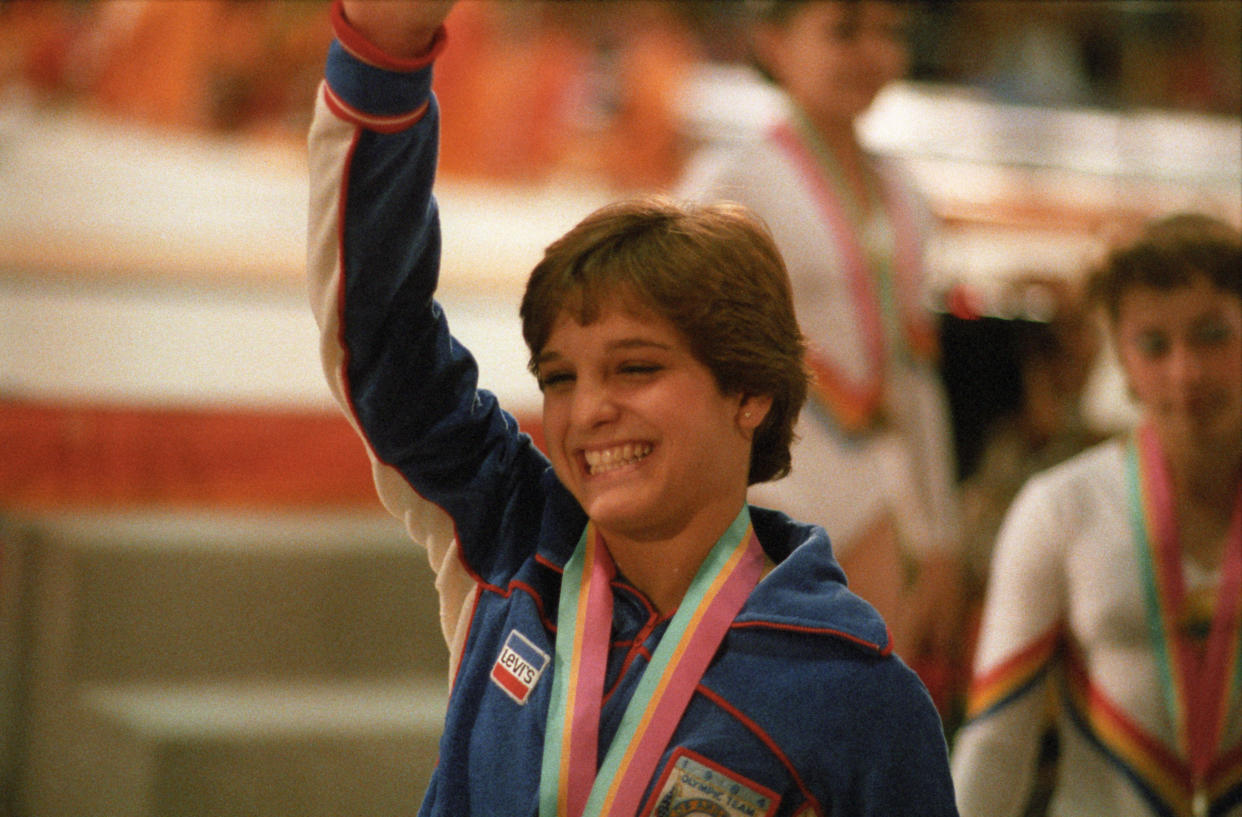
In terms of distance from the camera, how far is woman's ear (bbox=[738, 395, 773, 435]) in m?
1.12

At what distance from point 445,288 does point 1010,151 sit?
402cm

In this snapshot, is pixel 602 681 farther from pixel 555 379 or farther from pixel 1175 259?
pixel 1175 259

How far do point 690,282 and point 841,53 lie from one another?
117 cm

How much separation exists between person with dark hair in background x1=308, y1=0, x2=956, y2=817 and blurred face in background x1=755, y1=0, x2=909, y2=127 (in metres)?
1.05

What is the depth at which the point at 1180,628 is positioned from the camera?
1.74 m

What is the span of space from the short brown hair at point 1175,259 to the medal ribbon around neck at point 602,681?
0.97 m

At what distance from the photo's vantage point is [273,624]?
248 centimetres

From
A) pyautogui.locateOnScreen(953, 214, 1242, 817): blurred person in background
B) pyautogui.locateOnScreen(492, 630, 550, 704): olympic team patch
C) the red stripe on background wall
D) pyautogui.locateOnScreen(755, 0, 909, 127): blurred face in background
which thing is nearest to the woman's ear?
pyautogui.locateOnScreen(492, 630, 550, 704): olympic team patch

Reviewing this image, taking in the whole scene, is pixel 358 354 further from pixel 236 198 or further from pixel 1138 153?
pixel 1138 153

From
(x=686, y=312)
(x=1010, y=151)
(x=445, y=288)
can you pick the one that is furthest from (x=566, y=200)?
(x=686, y=312)

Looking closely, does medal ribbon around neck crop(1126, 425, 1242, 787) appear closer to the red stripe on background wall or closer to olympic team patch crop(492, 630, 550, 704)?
olympic team patch crop(492, 630, 550, 704)

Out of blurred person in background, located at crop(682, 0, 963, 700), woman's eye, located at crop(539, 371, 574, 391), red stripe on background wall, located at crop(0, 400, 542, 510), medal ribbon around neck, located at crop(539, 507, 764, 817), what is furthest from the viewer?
red stripe on background wall, located at crop(0, 400, 542, 510)

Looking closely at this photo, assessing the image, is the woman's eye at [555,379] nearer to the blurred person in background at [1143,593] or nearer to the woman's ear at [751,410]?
the woman's ear at [751,410]

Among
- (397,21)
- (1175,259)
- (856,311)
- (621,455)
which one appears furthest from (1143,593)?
(397,21)
